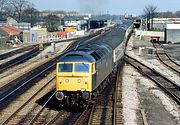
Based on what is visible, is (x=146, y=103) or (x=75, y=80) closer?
(x=75, y=80)

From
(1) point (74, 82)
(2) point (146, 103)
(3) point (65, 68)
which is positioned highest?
(3) point (65, 68)

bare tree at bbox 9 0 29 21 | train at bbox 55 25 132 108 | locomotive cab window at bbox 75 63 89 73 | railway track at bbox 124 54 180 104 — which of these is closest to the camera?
train at bbox 55 25 132 108

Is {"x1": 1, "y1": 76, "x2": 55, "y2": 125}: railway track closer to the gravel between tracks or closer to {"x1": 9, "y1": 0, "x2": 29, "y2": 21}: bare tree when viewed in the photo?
the gravel between tracks

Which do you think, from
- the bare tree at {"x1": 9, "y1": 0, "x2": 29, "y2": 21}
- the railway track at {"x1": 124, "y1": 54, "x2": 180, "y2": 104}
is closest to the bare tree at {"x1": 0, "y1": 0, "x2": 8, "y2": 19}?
the bare tree at {"x1": 9, "y1": 0, "x2": 29, "y2": 21}

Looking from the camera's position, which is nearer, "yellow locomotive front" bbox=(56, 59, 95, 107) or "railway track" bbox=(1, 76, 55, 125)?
"railway track" bbox=(1, 76, 55, 125)

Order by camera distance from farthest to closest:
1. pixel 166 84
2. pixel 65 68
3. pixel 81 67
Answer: pixel 166 84 < pixel 65 68 < pixel 81 67

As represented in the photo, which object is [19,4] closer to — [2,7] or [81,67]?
[2,7]

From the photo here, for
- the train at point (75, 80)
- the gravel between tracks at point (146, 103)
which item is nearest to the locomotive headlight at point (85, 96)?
the train at point (75, 80)

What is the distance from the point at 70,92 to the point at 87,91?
79cm

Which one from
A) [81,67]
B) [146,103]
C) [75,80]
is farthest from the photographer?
[146,103]

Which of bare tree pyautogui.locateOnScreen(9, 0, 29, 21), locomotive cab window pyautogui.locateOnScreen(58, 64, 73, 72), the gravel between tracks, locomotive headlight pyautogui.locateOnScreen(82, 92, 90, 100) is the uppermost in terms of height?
bare tree pyautogui.locateOnScreen(9, 0, 29, 21)

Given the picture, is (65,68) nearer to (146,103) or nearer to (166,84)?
(146,103)

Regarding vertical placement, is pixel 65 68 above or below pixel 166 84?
above

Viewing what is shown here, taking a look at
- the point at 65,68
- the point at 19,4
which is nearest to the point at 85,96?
the point at 65,68
